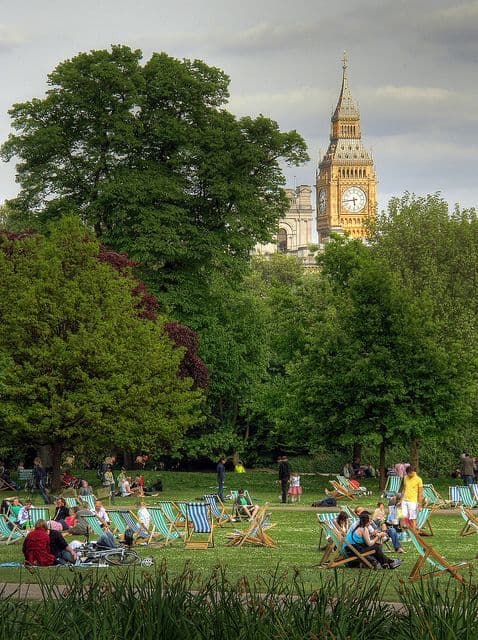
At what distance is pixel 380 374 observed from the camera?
41406 mm

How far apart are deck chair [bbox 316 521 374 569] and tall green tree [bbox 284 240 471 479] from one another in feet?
69.2

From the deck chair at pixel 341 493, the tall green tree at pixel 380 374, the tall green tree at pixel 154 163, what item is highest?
the tall green tree at pixel 154 163

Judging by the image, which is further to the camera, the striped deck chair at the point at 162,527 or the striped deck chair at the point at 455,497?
the striped deck chair at the point at 455,497

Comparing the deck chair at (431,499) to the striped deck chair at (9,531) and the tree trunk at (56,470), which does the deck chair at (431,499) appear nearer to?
the striped deck chair at (9,531)

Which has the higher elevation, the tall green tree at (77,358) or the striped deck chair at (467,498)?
the tall green tree at (77,358)

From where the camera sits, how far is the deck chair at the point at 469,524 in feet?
80.9

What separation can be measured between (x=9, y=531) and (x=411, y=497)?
806 cm

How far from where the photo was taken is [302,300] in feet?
166

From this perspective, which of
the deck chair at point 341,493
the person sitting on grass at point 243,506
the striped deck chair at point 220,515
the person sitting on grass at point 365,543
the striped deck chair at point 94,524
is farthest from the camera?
the deck chair at point 341,493

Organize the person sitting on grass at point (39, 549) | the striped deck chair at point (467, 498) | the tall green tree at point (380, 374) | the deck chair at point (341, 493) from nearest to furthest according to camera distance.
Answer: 1. the person sitting on grass at point (39, 549)
2. the striped deck chair at point (467, 498)
3. the deck chair at point (341, 493)
4. the tall green tree at point (380, 374)

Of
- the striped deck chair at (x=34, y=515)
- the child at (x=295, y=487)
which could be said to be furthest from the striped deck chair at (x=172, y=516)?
the child at (x=295, y=487)

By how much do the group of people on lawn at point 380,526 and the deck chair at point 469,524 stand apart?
934 mm

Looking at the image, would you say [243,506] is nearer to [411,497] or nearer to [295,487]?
[411,497]

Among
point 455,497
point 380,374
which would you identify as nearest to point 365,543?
point 455,497
